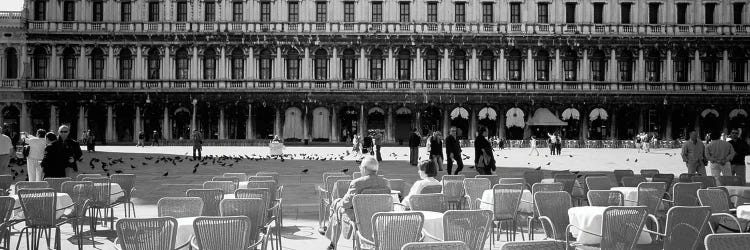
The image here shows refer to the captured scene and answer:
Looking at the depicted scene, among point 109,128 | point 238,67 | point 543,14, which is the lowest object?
point 109,128

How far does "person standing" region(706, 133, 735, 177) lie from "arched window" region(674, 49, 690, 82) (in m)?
38.8

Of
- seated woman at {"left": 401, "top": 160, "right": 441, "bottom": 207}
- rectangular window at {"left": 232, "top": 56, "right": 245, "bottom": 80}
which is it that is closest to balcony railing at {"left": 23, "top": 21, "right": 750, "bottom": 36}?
rectangular window at {"left": 232, "top": 56, "right": 245, "bottom": 80}

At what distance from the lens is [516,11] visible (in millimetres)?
51781

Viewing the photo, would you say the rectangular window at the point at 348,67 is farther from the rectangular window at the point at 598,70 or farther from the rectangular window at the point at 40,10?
the rectangular window at the point at 40,10

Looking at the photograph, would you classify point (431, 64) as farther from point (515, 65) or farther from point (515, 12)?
point (515, 12)

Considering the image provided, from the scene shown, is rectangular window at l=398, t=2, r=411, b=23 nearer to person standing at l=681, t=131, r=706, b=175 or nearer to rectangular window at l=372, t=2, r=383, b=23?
rectangular window at l=372, t=2, r=383, b=23

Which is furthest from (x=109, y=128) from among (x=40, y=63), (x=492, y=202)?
(x=492, y=202)

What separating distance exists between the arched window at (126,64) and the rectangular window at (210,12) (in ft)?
19.4

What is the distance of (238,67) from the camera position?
51.6 m

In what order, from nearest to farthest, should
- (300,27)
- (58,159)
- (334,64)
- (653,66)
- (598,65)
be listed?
(58,159), (300,27), (334,64), (598,65), (653,66)

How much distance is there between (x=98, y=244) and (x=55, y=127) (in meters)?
44.3

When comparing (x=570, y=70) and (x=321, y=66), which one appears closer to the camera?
(x=321, y=66)

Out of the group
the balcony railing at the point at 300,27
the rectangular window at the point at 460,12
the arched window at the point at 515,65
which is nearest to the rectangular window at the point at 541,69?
the arched window at the point at 515,65

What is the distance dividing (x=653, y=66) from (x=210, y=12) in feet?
103
